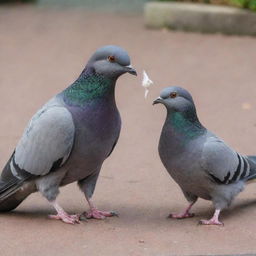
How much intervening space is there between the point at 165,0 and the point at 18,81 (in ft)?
10.4

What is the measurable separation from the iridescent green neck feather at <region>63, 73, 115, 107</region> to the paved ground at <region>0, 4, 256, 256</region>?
84 cm

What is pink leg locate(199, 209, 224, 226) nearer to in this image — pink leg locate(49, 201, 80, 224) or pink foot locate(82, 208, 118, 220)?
pink foot locate(82, 208, 118, 220)

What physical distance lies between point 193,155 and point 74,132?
0.80 m

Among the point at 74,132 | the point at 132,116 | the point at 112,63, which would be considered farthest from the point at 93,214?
the point at 132,116

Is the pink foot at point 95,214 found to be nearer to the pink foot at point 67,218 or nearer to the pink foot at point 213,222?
the pink foot at point 67,218

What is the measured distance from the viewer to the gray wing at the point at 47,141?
534 cm

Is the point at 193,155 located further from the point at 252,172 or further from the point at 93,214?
the point at 93,214

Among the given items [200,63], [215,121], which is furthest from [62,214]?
[200,63]

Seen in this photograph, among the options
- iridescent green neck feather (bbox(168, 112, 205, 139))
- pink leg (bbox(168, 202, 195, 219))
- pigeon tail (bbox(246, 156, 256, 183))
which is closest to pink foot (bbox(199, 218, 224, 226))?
pink leg (bbox(168, 202, 195, 219))

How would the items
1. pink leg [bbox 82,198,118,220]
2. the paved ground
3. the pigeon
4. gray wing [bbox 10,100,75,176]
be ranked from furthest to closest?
pink leg [bbox 82,198,118,220], the pigeon, gray wing [bbox 10,100,75,176], the paved ground

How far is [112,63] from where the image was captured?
5359mm

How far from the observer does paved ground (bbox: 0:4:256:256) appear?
523 centimetres

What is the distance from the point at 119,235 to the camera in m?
5.34

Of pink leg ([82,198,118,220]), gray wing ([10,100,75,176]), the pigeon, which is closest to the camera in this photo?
gray wing ([10,100,75,176])
